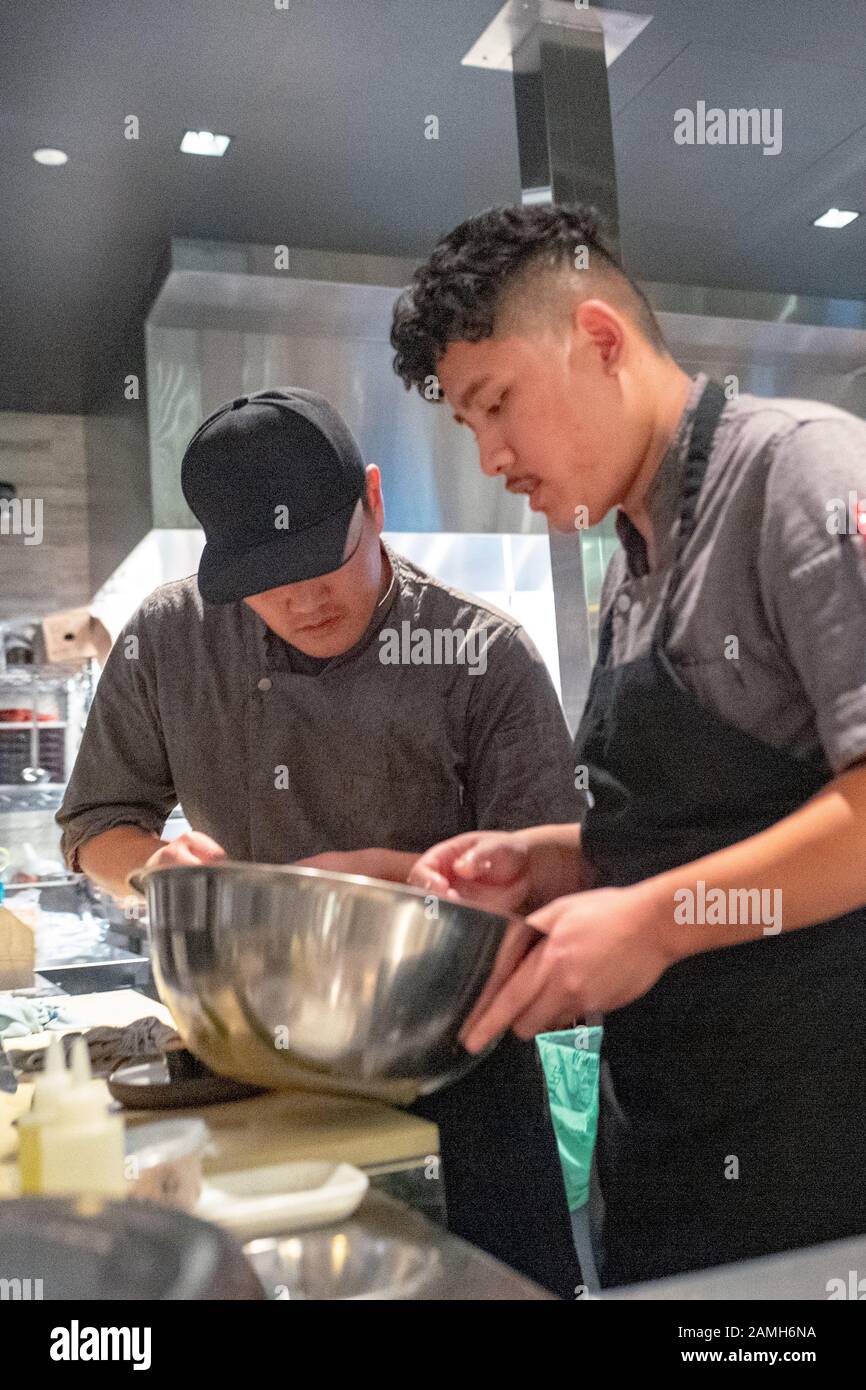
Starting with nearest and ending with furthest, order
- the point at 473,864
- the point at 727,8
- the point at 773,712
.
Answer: the point at 773,712, the point at 473,864, the point at 727,8

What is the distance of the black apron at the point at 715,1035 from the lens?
0.87 meters

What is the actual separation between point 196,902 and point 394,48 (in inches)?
49.4

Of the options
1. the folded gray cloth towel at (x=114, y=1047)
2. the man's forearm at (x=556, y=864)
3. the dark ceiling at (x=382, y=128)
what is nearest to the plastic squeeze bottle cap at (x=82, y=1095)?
the folded gray cloth towel at (x=114, y=1047)

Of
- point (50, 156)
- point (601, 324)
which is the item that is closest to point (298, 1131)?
point (601, 324)

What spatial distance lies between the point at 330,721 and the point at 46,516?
7.68 feet

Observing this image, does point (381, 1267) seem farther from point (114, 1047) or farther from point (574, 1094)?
point (574, 1094)

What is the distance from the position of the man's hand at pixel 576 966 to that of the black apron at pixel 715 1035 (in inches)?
7.4

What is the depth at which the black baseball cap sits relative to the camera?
1018 mm

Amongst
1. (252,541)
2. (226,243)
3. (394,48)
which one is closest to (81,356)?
(226,243)

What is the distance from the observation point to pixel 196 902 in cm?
63

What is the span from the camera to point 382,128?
65.2 inches

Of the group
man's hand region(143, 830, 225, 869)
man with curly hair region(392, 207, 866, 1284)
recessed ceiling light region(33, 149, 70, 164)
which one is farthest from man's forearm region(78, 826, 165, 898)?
recessed ceiling light region(33, 149, 70, 164)

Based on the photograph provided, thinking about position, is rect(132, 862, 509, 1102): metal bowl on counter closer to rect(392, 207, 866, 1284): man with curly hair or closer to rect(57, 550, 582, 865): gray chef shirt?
rect(392, 207, 866, 1284): man with curly hair

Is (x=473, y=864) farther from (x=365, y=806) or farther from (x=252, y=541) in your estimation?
(x=252, y=541)
